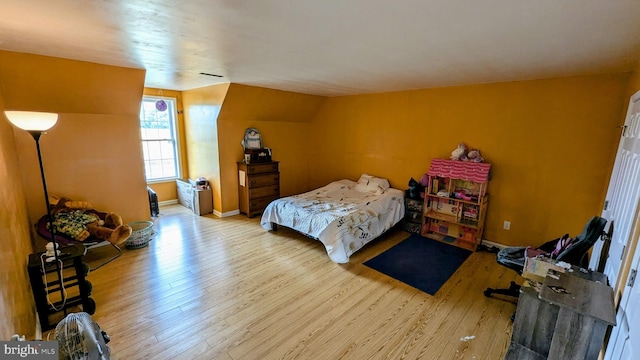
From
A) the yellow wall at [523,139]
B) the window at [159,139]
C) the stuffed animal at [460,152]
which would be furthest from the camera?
the window at [159,139]

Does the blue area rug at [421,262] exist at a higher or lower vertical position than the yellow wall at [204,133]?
lower

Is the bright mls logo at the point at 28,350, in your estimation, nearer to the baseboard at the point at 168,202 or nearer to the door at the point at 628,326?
the door at the point at 628,326

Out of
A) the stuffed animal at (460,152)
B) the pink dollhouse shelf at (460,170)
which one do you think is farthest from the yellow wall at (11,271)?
the stuffed animal at (460,152)

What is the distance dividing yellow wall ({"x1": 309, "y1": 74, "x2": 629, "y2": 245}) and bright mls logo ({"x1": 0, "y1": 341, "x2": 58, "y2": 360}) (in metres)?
4.20

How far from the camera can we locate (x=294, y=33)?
5.68ft

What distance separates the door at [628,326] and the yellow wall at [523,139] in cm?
209

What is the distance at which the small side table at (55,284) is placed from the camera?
2.05 m

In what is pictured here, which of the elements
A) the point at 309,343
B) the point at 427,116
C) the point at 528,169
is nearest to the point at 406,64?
the point at 427,116

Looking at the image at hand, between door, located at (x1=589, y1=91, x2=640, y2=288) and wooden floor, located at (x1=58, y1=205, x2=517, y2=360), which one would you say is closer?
door, located at (x1=589, y1=91, x2=640, y2=288)

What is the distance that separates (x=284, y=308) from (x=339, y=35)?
2.25 meters

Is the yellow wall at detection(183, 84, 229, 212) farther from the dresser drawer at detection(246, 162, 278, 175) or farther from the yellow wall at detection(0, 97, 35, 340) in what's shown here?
the yellow wall at detection(0, 97, 35, 340)

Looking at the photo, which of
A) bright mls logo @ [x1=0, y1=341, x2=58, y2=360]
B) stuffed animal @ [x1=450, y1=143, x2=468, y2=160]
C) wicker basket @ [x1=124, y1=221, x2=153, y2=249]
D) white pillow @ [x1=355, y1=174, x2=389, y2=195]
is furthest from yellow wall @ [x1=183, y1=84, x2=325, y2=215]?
bright mls logo @ [x1=0, y1=341, x2=58, y2=360]

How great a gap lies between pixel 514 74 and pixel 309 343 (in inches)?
131

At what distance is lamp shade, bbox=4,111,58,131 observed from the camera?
1876 mm
